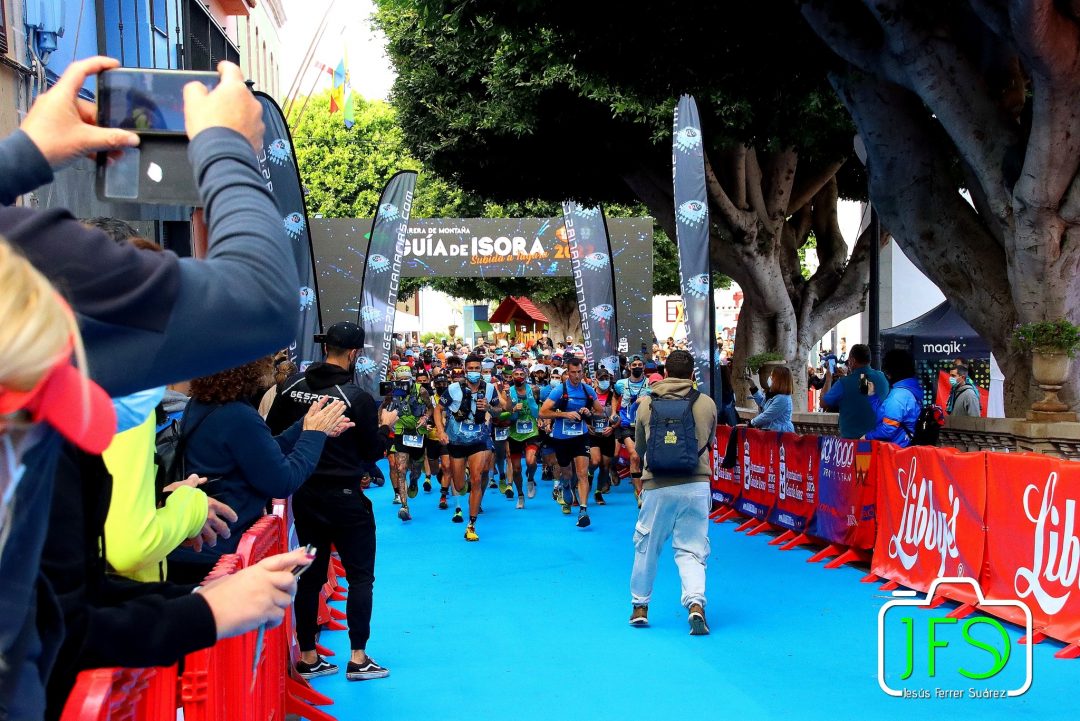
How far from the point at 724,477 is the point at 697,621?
688cm

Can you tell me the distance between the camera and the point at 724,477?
49.7ft

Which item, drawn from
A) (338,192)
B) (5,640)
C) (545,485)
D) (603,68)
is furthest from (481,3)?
(338,192)

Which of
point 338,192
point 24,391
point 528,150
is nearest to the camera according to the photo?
point 24,391

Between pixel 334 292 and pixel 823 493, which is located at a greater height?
pixel 334 292

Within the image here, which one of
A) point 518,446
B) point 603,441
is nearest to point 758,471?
point 603,441

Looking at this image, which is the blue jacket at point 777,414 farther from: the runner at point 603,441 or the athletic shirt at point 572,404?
the runner at point 603,441

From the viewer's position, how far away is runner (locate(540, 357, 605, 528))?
15609 mm

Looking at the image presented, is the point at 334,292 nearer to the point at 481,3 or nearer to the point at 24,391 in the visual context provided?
the point at 481,3

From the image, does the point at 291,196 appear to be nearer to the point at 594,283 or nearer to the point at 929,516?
the point at 929,516

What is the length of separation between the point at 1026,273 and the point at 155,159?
33.7 ft

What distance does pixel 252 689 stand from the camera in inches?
155

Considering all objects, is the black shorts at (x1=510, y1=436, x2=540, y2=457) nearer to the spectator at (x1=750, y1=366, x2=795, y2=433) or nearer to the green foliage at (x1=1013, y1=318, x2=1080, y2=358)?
the spectator at (x1=750, y1=366, x2=795, y2=433)

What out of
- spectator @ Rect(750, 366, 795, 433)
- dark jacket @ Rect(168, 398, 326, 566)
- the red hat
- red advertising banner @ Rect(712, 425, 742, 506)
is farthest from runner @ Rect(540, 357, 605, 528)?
the red hat

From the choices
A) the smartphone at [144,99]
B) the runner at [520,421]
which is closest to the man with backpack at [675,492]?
the smartphone at [144,99]
